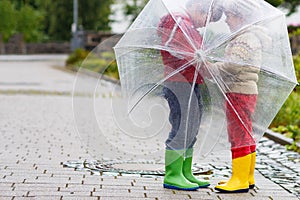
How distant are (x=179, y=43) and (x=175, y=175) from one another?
1.10 metres

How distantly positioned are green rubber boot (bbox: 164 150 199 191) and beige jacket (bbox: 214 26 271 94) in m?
0.70

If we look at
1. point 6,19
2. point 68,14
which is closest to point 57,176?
point 6,19

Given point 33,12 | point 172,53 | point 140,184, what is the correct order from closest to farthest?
point 172,53 → point 140,184 → point 33,12

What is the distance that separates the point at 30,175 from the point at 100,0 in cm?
5922

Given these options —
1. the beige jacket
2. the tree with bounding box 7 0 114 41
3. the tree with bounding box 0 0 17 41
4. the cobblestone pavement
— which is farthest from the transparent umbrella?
the tree with bounding box 7 0 114 41

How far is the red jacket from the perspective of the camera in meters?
5.40

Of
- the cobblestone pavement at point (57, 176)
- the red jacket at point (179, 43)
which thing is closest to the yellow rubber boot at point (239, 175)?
the cobblestone pavement at point (57, 176)

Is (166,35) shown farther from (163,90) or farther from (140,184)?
(140,184)

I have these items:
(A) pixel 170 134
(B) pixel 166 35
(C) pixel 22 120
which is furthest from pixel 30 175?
(C) pixel 22 120

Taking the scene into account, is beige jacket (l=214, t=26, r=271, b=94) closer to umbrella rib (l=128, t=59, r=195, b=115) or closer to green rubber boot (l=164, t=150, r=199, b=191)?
umbrella rib (l=128, t=59, r=195, b=115)

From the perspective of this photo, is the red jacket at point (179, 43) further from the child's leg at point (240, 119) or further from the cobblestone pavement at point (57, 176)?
the cobblestone pavement at point (57, 176)

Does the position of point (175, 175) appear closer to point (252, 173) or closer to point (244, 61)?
point (252, 173)

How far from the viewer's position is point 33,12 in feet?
211

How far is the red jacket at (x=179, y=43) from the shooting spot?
5402 mm
